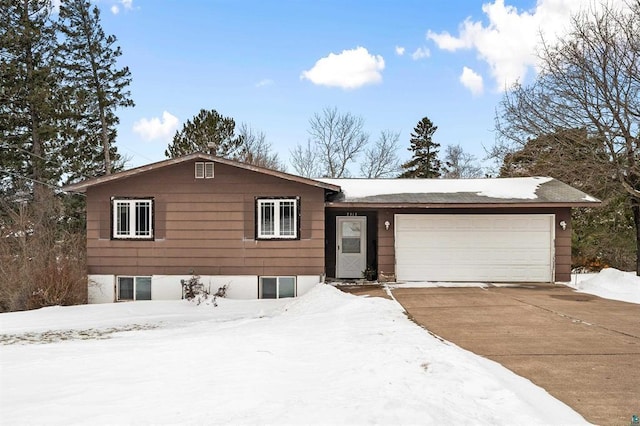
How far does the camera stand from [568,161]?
14.4 m

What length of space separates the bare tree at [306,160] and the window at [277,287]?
2032cm

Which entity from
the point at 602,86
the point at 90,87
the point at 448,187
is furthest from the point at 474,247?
the point at 90,87

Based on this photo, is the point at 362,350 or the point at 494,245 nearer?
the point at 362,350

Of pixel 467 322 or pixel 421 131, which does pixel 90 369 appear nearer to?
pixel 467 322

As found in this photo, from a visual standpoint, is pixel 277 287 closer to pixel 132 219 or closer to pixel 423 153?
pixel 132 219

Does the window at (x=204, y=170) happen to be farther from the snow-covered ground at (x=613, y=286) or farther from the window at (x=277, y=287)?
the snow-covered ground at (x=613, y=286)

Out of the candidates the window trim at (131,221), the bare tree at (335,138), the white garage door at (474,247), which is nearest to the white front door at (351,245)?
the white garage door at (474,247)

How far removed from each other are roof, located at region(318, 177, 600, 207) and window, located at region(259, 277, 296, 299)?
244cm

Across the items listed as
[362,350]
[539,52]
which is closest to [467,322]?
[362,350]

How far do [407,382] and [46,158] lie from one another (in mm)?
21201

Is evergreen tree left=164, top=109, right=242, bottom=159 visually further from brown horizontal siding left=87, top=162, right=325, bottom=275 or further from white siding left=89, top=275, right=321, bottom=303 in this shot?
white siding left=89, top=275, right=321, bottom=303

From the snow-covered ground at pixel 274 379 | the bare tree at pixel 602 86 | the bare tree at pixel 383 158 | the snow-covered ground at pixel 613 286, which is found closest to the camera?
the snow-covered ground at pixel 274 379

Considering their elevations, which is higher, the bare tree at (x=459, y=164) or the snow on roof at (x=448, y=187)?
the bare tree at (x=459, y=164)

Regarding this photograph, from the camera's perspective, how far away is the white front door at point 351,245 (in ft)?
40.1
